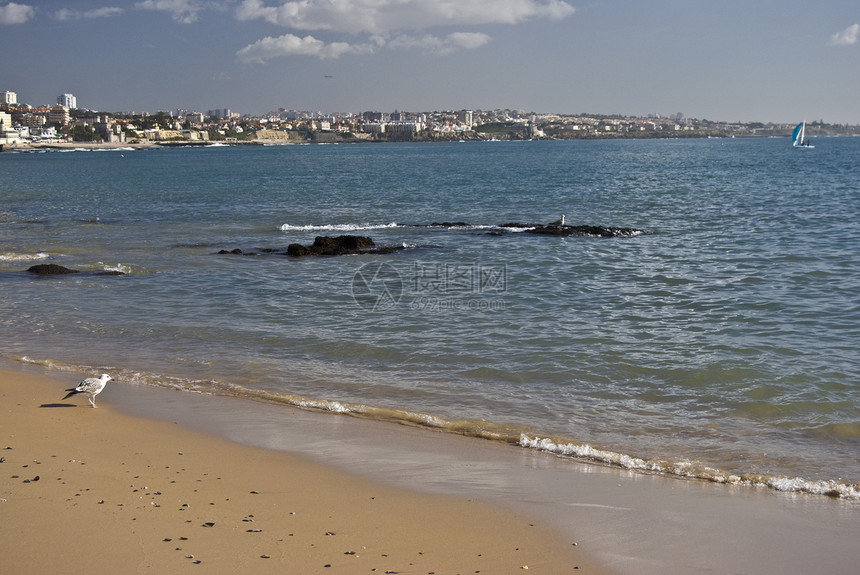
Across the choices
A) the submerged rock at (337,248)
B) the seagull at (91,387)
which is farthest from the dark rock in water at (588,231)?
the seagull at (91,387)

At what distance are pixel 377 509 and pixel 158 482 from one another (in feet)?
6.54

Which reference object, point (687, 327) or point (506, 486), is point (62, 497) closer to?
point (506, 486)

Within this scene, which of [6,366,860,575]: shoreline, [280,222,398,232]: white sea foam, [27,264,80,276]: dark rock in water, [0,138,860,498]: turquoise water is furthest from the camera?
[280,222,398,232]: white sea foam

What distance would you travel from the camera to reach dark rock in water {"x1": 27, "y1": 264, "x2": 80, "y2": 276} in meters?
19.3

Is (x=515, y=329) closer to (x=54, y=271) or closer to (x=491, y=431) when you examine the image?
(x=491, y=431)

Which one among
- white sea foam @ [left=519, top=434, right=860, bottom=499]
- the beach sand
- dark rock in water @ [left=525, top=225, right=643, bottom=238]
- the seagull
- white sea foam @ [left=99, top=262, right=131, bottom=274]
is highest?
dark rock in water @ [left=525, top=225, right=643, bottom=238]

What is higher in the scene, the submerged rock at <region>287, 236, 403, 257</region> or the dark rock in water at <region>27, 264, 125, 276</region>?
the submerged rock at <region>287, 236, 403, 257</region>

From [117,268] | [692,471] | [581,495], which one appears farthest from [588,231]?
[581,495]

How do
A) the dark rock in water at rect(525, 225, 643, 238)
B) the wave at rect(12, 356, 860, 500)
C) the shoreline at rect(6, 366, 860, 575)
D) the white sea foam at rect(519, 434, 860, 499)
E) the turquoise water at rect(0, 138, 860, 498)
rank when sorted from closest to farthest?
the shoreline at rect(6, 366, 860, 575) → the white sea foam at rect(519, 434, 860, 499) → the wave at rect(12, 356, 860, 500) → the turquoise water at rect(0, 138, 860, 498) → the dark rock in water at rect(525, 225, 643, 238)

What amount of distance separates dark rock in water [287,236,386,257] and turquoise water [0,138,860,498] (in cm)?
77

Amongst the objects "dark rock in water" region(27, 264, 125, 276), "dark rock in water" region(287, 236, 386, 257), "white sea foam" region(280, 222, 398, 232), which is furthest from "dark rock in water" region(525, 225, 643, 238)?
"dark rock in water" region(27, 264, 125, 276)

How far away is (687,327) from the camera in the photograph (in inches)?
521

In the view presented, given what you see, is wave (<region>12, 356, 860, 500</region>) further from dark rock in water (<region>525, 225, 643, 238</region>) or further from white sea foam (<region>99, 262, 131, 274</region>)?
dark rock in water (<region>525, 225, 643, 238</region>)

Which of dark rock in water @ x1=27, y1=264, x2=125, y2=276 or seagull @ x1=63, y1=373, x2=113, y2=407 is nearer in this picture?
seagull @ x1=63, y1=373, x2=113, y2=407
